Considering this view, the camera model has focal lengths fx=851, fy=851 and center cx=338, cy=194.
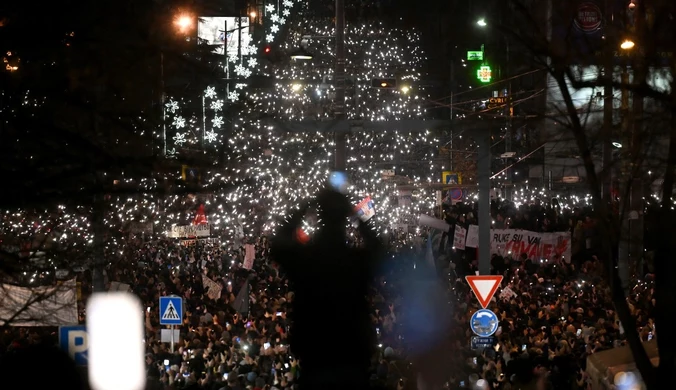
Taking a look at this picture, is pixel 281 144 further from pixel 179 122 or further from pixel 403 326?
pixel 179 122

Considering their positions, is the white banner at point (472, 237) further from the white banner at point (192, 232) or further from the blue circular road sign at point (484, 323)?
the blue circular road sign at point (484, 323)

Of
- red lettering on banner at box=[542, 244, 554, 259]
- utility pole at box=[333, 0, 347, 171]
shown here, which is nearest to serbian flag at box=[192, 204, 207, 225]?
utility pole at box=[333, 0, 347, 171]

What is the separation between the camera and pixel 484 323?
13.7 meters

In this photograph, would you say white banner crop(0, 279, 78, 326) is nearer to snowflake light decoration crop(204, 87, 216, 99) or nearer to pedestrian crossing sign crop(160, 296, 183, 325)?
snowflake light decoration crop(204, 87, 216, 99)

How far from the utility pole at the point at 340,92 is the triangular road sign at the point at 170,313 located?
4349mm

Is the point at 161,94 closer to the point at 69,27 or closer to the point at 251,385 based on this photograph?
the point at 69,27

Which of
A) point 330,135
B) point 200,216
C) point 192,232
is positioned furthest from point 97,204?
point 330,135

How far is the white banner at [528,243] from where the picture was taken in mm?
24159

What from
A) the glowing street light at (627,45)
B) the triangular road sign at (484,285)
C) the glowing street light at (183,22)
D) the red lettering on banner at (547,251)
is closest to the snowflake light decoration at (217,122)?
the glowing street light at (183,22)

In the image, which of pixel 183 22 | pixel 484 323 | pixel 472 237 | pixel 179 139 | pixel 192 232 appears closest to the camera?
pixel 183 22

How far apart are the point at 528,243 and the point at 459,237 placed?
6.94ft

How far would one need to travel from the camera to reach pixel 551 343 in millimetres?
15234

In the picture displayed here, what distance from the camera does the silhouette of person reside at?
16.4 feet

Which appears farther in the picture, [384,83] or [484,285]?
[384,83]
